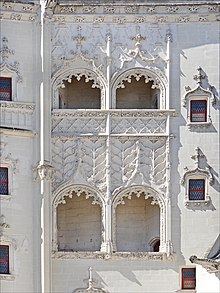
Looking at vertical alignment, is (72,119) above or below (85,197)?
above

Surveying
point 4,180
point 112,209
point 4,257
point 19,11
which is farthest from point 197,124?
point 4,257

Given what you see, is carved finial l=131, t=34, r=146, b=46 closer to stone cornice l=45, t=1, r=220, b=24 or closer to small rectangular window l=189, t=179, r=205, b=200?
stone cornice l=45, t=1, r=220, b=24

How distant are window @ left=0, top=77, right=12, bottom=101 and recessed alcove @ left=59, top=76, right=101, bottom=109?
67.8 inches

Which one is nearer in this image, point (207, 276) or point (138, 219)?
point (207, 276)

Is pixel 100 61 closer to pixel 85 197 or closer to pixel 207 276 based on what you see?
pixel 85 197

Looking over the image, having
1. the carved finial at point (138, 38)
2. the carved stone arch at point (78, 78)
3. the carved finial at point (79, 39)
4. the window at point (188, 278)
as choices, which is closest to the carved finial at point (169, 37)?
the carved finial at point (138, 38)

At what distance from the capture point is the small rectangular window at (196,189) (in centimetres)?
2886

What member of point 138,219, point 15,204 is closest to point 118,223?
point 138,219

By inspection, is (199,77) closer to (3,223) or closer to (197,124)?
(197,124)

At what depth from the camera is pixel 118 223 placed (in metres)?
29.4

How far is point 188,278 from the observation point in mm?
28594

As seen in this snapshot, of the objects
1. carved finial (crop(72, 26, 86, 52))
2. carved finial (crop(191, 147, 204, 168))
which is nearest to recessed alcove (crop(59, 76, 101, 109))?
carved finial (crop(72, 26, 86, 52))

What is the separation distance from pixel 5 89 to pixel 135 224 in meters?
5.22

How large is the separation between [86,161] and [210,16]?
5337 mm
